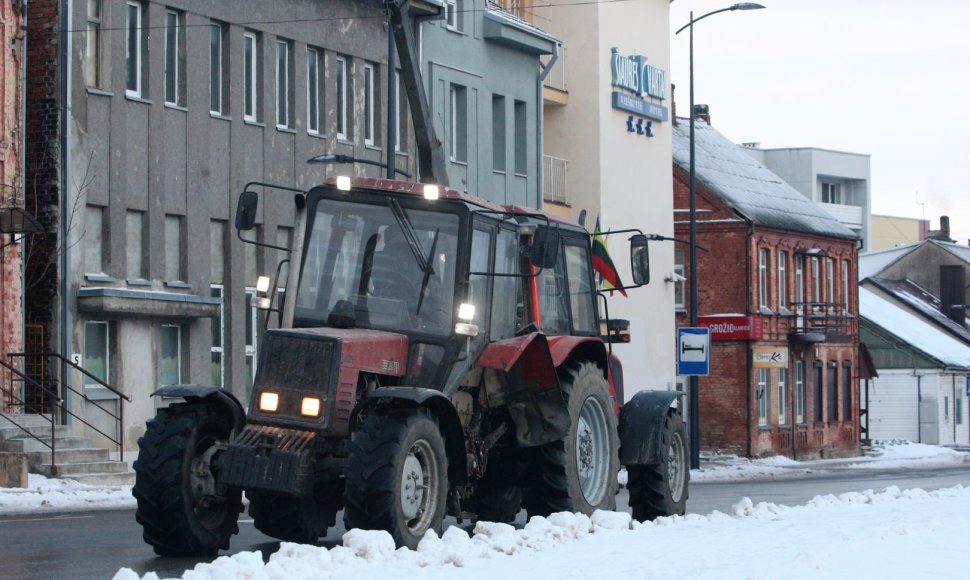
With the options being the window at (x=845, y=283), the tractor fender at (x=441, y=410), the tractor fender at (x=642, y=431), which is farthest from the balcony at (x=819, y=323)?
the tractor fender at (x=441, y=410)

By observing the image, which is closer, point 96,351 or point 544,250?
point 544,250

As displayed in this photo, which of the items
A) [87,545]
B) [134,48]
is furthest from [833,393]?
[87,545]

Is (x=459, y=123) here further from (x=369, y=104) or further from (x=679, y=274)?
(x=679, y=274)

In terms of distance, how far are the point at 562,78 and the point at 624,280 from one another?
553cm

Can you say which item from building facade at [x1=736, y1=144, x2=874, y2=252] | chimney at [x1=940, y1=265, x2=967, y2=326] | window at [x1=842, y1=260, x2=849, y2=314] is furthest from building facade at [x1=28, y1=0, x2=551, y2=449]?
building facade at [x1=736, y1=144, x2=874, y2=252]

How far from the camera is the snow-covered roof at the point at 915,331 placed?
2830 inches

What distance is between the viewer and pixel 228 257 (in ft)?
107

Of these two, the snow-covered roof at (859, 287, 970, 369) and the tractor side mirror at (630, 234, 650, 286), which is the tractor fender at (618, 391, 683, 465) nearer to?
the tractor side mirror at (630, 234, 650, 286)

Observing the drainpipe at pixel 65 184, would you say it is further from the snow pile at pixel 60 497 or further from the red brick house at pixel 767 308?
the red brick house at pixel 767 308

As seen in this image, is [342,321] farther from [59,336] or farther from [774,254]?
[774,254]

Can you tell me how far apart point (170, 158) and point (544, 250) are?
18436 mm

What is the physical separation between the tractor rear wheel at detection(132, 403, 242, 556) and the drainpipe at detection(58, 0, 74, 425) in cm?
1545

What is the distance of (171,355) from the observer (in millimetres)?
31281

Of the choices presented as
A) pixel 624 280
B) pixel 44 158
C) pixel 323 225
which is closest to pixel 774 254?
pixel 624 280
